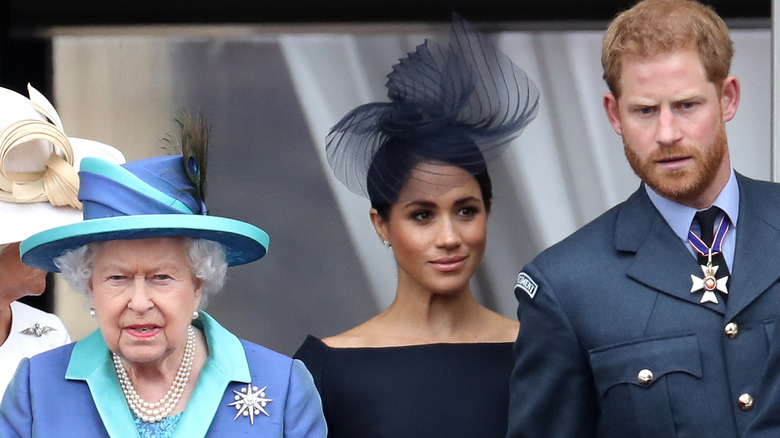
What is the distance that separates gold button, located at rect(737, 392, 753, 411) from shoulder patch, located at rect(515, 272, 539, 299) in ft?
1.69

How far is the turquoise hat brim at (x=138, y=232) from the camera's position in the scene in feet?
9.73

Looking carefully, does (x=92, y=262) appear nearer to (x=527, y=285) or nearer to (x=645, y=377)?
(x=527, y=285)

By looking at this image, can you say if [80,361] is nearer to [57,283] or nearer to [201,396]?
[201,396]

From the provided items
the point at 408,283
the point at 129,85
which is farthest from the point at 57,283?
the point at 408,283

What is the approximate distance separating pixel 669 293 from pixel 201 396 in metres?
1.07

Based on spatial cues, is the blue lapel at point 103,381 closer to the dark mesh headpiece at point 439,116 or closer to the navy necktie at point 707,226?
the dark mesh headpiece at point 439,116

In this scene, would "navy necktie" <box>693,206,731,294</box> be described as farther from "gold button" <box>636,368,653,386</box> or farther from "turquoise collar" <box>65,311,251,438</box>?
"turquoise collar" <box>65,311,251,438</box>

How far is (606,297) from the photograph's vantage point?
308 cm

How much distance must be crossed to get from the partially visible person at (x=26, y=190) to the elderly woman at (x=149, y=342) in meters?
0.36

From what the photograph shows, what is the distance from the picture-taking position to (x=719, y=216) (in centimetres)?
309

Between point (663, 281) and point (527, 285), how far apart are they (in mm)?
312

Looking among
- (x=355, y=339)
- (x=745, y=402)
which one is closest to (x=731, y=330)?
(x=745, y=402)

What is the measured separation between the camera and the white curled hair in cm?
310

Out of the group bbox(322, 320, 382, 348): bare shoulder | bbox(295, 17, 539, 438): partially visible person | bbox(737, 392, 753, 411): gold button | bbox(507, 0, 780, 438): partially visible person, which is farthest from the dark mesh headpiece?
bbox(737, 392, 753, 411): gold button
